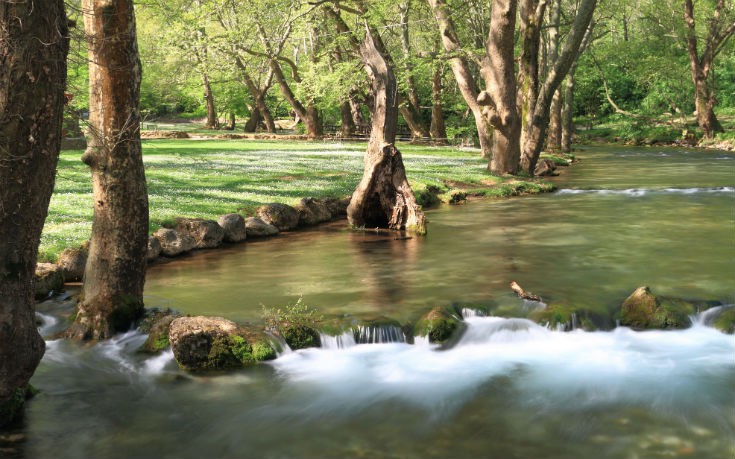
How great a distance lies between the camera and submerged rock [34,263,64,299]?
1193cm

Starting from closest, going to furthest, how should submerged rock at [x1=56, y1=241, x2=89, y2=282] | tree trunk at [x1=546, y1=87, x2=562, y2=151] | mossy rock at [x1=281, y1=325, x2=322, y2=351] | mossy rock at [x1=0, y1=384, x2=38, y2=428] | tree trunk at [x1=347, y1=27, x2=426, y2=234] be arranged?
mossy rock at [x1=0, y1=384, x2=38, y2=428], mossy rock at [x1=281, y1=325, x2=322, y2=351], submerged rock at [x1=56, y1=241, x2=89, y2=282], tree trunk at [x1=347, y1=27, x2=426, y2=234], tree trunk at [x1=546, y1=87, x2=562, y2=151]

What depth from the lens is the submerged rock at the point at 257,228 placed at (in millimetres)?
17609

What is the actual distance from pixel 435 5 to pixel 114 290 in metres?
23.6

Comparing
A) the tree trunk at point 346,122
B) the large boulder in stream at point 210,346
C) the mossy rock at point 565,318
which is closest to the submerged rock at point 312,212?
the mossy rock at point 565,318

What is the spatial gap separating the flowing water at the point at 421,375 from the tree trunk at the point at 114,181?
1.39ft

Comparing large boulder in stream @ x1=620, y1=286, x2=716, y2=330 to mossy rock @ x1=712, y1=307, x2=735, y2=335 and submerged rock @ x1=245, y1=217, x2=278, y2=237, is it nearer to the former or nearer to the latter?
mossy rock @ x1=712, y1=307, x2=735, y2=335

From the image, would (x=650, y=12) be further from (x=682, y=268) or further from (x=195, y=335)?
(x=195, y=335)

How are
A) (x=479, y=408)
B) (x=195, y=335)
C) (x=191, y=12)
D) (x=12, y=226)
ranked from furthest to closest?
(x=191, y=12), (x=195, y=335), (x=479, y=408), (x=12, y=226)

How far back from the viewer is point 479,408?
25.8 ft

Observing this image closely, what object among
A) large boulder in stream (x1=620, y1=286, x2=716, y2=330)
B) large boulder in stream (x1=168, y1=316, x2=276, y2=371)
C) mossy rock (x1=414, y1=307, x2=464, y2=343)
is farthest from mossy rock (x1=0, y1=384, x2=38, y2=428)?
large boulder in stream (x1=620, y1=286, x2=716, y2=330)

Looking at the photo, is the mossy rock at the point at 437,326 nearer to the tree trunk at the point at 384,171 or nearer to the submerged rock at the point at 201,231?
the submerged rock at the point at 201,231

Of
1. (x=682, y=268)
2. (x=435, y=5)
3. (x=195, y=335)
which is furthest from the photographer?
(x=435, y=5)

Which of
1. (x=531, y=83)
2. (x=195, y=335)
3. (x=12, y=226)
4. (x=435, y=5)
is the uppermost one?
(x=435, y=5)

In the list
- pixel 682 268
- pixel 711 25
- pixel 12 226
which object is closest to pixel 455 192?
pixel 682 268
